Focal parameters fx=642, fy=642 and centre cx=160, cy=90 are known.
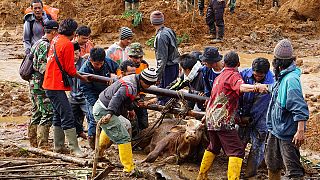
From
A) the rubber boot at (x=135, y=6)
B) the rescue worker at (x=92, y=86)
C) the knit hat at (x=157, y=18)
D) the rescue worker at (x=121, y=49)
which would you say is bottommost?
the rubber boot at (x=135, y=6)

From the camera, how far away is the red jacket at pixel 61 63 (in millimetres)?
8008

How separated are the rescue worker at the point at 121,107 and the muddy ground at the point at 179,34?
0.26 metres

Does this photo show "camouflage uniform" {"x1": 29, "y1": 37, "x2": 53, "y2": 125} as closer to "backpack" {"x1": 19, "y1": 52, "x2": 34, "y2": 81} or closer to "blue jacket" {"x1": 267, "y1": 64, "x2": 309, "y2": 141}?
"backpack" {"x1": 19, "y1": 52, "x2": 34, "y2": 81}

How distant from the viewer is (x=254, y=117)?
24.1 ft

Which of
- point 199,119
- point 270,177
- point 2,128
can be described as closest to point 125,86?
point 199,119

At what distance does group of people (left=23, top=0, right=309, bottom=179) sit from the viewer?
6352mm

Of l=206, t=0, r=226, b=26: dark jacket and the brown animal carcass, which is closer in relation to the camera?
the brown animal carcass

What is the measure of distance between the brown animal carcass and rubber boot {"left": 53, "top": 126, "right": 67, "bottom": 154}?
1282 mm

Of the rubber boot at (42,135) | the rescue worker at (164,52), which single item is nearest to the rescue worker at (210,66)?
the rescue worker at (164,52)

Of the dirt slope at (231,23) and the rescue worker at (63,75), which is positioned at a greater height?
the rescue worker at (63,75)

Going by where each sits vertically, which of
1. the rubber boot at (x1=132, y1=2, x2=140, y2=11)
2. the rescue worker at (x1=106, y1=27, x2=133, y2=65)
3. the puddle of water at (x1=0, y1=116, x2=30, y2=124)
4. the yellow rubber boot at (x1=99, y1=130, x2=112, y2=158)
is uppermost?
the rescue worker at (x1=106, y1=27, x2=133, y2=65)

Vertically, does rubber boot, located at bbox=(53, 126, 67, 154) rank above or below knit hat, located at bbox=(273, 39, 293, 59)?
below

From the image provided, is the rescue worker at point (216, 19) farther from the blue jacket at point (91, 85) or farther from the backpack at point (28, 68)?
the backpack at point (28, 68)

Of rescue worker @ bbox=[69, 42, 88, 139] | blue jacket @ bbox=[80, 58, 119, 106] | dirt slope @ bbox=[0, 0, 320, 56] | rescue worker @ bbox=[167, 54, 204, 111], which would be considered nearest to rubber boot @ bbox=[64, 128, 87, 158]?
blue jacket @ bbox=[80, 58, 119, 106]
